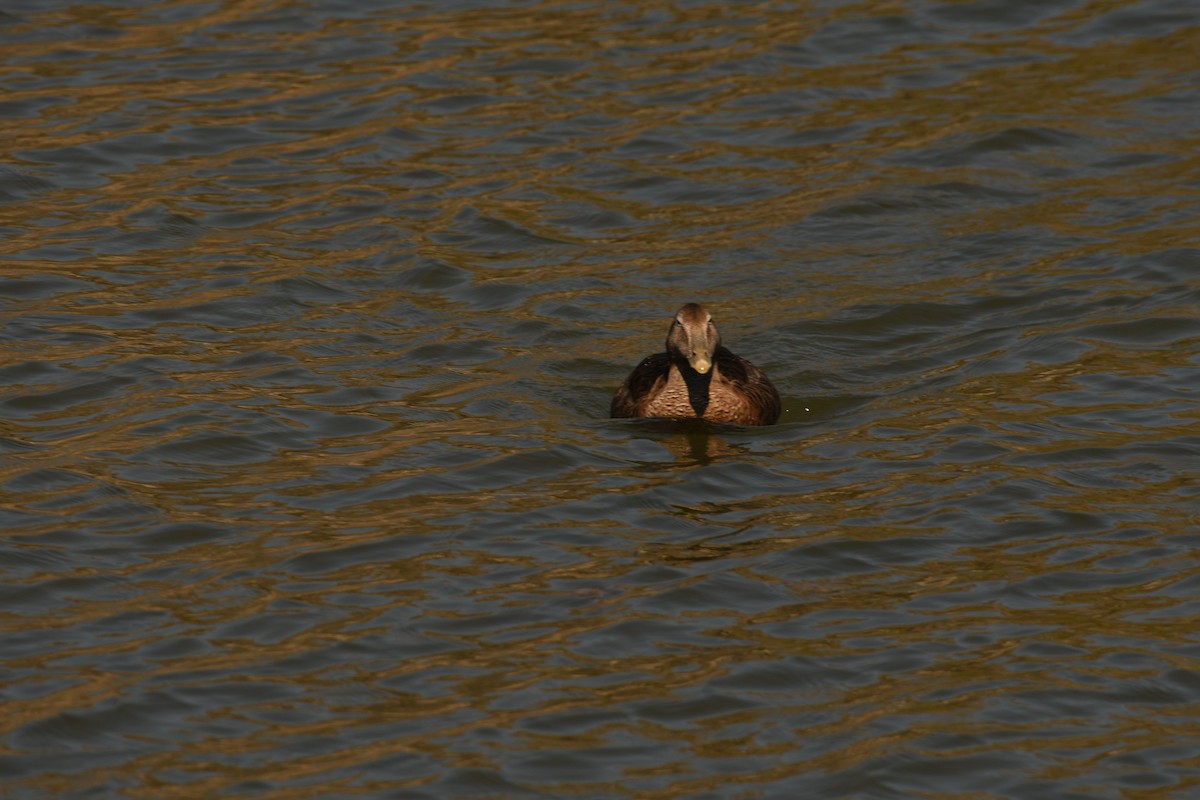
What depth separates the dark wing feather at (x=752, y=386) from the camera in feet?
39.8

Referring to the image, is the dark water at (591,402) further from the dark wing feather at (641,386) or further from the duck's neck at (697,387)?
the dark wing feather at (641,386)

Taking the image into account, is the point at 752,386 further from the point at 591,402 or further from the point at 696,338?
the point at 591,402

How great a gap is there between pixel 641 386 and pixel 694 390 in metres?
0.34

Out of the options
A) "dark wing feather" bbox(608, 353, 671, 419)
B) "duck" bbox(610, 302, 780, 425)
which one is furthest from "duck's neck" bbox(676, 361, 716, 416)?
"dark wing feather" bbox(608, 353, 671, 419)

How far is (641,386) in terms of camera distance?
12.2 metres

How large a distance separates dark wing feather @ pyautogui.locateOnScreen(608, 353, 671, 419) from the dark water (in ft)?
1.19

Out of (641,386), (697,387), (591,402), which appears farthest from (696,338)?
(591,402)

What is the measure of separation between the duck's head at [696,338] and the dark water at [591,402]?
56 centimetres

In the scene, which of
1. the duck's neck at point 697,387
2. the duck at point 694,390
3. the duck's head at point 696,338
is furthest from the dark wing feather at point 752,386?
the duck's head at point 696,338

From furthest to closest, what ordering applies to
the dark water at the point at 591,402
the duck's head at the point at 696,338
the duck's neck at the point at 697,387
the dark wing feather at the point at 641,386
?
the dark wing feather at the point at 641,386, the duck's neck at the point at 697,387, the duck's head at the point at 696,338, the dark water at the point at 591,402

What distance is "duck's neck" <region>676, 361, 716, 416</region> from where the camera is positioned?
39.3 ft

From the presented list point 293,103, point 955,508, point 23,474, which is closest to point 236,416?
point 23,474

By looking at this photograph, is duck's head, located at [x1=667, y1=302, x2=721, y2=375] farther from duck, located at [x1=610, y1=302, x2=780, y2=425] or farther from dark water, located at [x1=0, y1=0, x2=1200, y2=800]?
dark water, located at [x1=0, y1=0, x2=1200, y2=800]

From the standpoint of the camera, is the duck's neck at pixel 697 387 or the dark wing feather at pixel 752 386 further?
the dark wing feather at pixel 752 386
